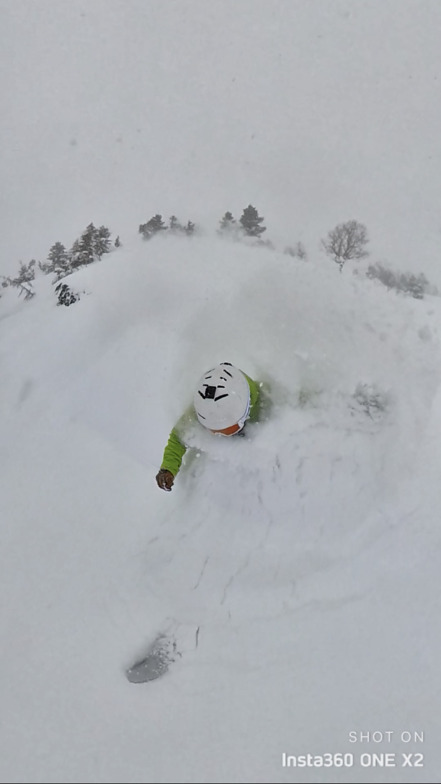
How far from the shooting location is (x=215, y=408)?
5.59 m

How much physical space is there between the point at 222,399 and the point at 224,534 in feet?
6.76

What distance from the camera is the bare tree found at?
50.0 feet

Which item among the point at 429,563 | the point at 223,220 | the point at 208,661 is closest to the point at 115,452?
the point at 208,661

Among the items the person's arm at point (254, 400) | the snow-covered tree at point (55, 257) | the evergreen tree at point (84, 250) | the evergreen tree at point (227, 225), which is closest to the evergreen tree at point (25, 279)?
the snow-covered tree at point (55, 257)

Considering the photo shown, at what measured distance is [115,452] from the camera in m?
7.13

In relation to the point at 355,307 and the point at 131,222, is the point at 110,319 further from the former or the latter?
the point at 131,222

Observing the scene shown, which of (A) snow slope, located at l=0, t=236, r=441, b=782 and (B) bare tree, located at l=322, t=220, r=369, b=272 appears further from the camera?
(B) bare tree, located at l=322, t=220, r=369, b=272

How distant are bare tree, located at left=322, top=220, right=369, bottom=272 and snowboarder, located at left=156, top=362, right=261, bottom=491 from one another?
10665mm

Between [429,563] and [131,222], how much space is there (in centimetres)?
1793

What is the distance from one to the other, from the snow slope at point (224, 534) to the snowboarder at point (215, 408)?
722 mm

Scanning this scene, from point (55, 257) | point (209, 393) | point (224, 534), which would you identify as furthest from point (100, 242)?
point (224, 534)

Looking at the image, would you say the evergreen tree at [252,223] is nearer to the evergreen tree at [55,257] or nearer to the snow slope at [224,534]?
the evergreen tree at [55,257]

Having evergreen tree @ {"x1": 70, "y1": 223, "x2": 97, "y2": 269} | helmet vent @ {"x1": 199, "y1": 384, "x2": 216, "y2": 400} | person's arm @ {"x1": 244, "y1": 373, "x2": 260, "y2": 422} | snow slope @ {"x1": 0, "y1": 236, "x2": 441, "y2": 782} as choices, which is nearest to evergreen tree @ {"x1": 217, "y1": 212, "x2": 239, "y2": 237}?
evergreen tree @ {"x1": 70, "y1": 223, "x2": 97, "y2": 269}

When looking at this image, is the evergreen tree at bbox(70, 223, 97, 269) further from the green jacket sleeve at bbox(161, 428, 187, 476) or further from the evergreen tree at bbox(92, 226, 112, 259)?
the green jacket sleeve at bbox(161, 428, 187, 476)
